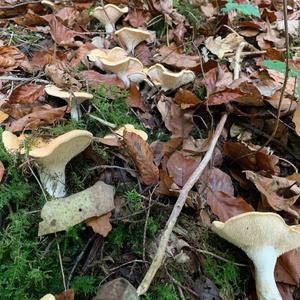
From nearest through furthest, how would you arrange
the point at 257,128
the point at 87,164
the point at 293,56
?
the point at 87,164, the point at 257,128, the point at 293,56

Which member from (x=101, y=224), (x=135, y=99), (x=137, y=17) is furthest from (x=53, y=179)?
(x=137, y=17)

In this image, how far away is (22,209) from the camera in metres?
1.89

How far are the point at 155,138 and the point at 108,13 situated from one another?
4.47 ft

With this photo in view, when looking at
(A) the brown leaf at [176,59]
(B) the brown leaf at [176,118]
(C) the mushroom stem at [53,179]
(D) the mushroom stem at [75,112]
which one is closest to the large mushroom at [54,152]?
(C) the mushroom stem at [53,179]

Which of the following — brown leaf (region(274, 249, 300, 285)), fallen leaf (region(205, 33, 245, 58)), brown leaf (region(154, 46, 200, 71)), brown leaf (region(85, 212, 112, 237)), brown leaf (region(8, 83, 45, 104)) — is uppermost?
brown leaf (region(8, 83, 45, 104))

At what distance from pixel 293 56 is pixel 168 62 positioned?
1042mm

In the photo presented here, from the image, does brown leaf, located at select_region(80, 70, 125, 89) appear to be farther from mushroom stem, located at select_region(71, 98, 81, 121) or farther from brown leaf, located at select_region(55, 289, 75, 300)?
brown leaf, located at select_region(55, 289, 75, 300)

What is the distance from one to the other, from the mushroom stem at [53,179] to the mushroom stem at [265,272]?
3.15ft

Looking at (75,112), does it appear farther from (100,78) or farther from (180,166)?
(180,166)

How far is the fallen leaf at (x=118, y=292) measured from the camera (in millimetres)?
1486

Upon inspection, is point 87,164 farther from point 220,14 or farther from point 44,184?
point 220,14

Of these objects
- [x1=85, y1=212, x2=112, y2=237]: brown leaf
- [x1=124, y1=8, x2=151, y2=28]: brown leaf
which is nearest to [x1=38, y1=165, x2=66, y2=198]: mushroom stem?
[x1=85, y1=212, x2=112, y2=237]: brown leaf

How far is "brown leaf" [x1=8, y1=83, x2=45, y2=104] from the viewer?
2.34 m

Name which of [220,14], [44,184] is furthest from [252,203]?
[220,14]
